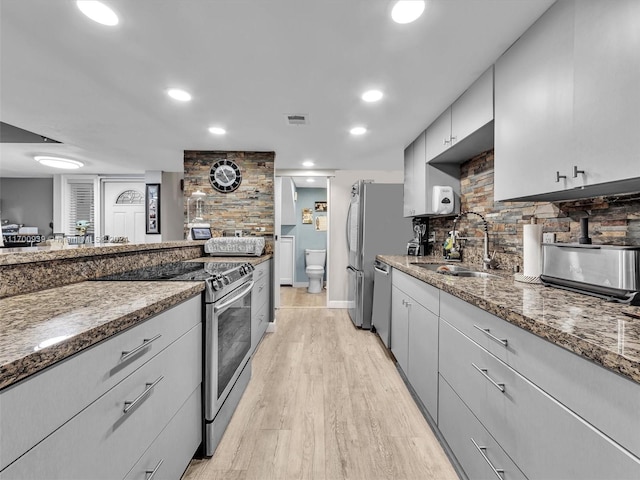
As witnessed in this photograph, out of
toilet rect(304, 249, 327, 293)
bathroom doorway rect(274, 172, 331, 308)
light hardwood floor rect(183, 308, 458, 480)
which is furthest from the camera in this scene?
bathroom doorway rect(274, 172, 331, 308)

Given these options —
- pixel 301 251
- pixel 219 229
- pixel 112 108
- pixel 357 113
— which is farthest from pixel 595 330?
pixel 301 251

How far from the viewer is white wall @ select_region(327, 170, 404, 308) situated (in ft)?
15.3

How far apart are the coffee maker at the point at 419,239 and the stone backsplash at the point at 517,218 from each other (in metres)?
0.13

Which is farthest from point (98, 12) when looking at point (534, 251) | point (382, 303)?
point (382, 303)

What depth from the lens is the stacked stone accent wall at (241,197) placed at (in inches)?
148

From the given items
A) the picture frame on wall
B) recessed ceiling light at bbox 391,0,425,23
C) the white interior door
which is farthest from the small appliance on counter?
the white interior door

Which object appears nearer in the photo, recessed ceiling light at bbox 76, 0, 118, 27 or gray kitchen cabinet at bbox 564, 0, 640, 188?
gray kitchen cabinet at bbox 564, 0, 640, 188

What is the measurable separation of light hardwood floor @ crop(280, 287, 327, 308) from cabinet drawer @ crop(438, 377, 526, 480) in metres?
3.34

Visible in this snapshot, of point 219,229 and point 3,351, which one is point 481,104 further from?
point 219,229

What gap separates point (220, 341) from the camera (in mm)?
1646

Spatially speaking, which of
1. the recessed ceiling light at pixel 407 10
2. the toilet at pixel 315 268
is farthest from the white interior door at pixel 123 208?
the recessed ceiling light at pixel 407 10

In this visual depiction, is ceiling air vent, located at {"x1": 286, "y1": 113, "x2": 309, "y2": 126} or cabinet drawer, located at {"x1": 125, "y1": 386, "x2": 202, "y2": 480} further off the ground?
ceiling air vent, located at {"x1": 286, "y1": 113, "x2": 309, "y2": 126}

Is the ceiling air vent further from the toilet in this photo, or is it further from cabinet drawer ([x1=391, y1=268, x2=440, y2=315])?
the toilet

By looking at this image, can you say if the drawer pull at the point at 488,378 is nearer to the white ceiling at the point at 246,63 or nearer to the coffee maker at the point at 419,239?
the white ceiling at the point at 246,63
